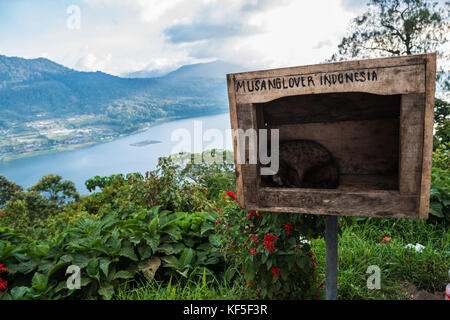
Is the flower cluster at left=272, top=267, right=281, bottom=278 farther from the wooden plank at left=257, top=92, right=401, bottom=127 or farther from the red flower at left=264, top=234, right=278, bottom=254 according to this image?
the wooden plank at left=257, top=92, right=401, bottom=127

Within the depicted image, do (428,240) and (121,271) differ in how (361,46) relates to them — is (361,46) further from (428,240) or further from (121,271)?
(121,271)

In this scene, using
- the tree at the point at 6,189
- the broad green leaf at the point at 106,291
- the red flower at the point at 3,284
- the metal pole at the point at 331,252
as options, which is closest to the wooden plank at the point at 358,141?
the metal pole at the point at 331,252

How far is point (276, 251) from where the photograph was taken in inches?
75.7

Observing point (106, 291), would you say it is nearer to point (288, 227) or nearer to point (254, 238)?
point (254, 238)

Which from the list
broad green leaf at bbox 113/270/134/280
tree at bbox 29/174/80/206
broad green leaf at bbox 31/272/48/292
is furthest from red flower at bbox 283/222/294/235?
tree at bbox 29/174/80/206

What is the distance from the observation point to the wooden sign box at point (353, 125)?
1.35m

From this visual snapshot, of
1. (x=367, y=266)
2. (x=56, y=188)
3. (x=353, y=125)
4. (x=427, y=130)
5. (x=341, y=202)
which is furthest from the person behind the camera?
(x=56, y=188)

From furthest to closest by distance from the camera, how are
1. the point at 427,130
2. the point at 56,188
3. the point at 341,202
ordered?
the point at 56,188
the point at 341,202
the point at 427,130

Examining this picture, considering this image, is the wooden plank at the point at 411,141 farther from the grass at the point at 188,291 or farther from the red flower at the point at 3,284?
the red flower at the point at 3,284

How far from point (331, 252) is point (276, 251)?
12.4 inches

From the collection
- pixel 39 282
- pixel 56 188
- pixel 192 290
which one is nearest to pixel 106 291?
pixel 39 282

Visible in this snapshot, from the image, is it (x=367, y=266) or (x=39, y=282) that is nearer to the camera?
(x=39, y=282)

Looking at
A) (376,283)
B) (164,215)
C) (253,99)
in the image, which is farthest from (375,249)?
(253,99)

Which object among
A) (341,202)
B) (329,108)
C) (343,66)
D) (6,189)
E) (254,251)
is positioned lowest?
(6,189)
